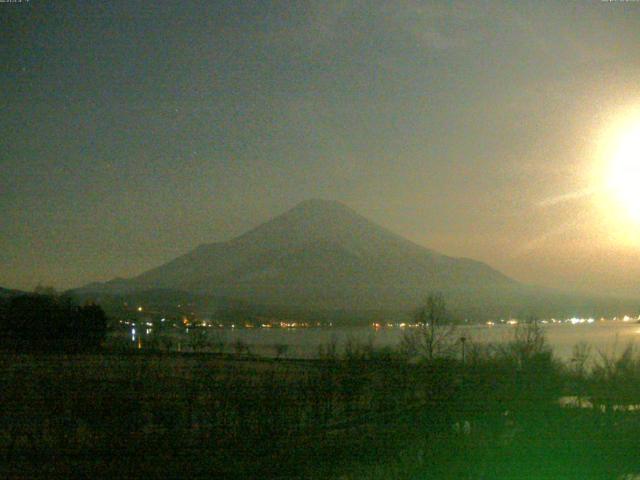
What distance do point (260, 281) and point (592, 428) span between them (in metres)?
124

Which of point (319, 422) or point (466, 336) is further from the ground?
point (466, 336)

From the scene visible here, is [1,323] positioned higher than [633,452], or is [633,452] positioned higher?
[1,323]

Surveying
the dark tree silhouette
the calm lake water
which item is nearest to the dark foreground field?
the calm lake water

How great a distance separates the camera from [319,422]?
617 inches

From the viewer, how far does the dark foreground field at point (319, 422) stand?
11500mm

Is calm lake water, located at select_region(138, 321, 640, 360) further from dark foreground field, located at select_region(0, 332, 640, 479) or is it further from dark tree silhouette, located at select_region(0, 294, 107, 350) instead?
dark tree silhouette, located at select_region(0, 294, 107, 350)

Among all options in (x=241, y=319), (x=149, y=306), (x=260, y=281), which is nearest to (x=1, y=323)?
(x=149, y=306)

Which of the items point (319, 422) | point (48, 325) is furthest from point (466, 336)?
point (319, 422)

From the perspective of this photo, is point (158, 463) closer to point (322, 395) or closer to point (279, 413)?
point (279, 413)

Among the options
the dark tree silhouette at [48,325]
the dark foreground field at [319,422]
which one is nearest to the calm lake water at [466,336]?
the dark foreground field at [319,422]

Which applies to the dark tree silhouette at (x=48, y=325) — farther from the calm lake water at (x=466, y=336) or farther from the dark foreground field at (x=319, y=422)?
the calm lake water at (x=466, y=336)

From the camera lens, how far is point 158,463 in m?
11.2

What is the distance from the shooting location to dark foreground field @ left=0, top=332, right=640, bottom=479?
11500mm

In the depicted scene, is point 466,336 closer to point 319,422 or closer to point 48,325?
point 48,325
